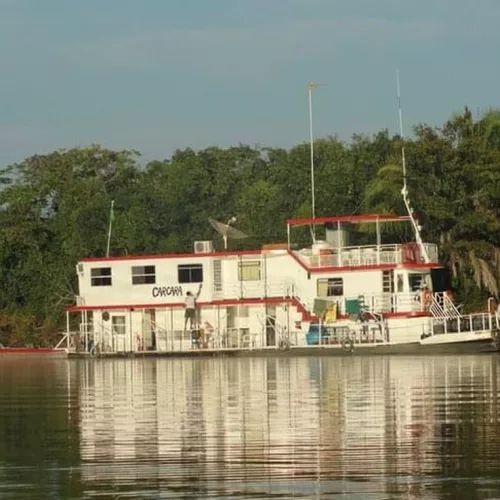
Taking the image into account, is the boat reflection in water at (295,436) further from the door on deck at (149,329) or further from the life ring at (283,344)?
the door on deck at (149,329)

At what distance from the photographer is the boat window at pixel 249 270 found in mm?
52875

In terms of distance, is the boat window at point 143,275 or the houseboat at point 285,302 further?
the boat window at point 143,275

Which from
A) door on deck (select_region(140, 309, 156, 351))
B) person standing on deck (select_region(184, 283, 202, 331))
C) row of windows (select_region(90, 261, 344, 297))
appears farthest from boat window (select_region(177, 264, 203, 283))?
door on deck (select_region(140, 309, 156, 351))

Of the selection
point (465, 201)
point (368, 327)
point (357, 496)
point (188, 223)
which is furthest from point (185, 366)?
point (188, 223)

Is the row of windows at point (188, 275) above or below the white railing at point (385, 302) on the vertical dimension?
above

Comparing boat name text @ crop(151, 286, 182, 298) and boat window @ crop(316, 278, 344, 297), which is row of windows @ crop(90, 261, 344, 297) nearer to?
boat window @ crop(316, 278, 344, 297)

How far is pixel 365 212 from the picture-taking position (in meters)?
62.2

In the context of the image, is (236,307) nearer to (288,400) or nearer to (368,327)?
(368,327)

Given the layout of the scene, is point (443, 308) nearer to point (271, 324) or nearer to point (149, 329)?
point (271, 324)

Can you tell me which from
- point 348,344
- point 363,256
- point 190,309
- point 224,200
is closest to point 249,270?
point 190,309

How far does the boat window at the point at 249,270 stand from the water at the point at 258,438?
17.8m

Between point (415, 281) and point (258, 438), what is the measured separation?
32.3 meters

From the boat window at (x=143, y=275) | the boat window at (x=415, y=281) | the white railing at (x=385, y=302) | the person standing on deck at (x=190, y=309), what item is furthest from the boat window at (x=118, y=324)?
the boat window at (x=415, y=281)

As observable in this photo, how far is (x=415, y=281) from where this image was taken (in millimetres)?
51125
